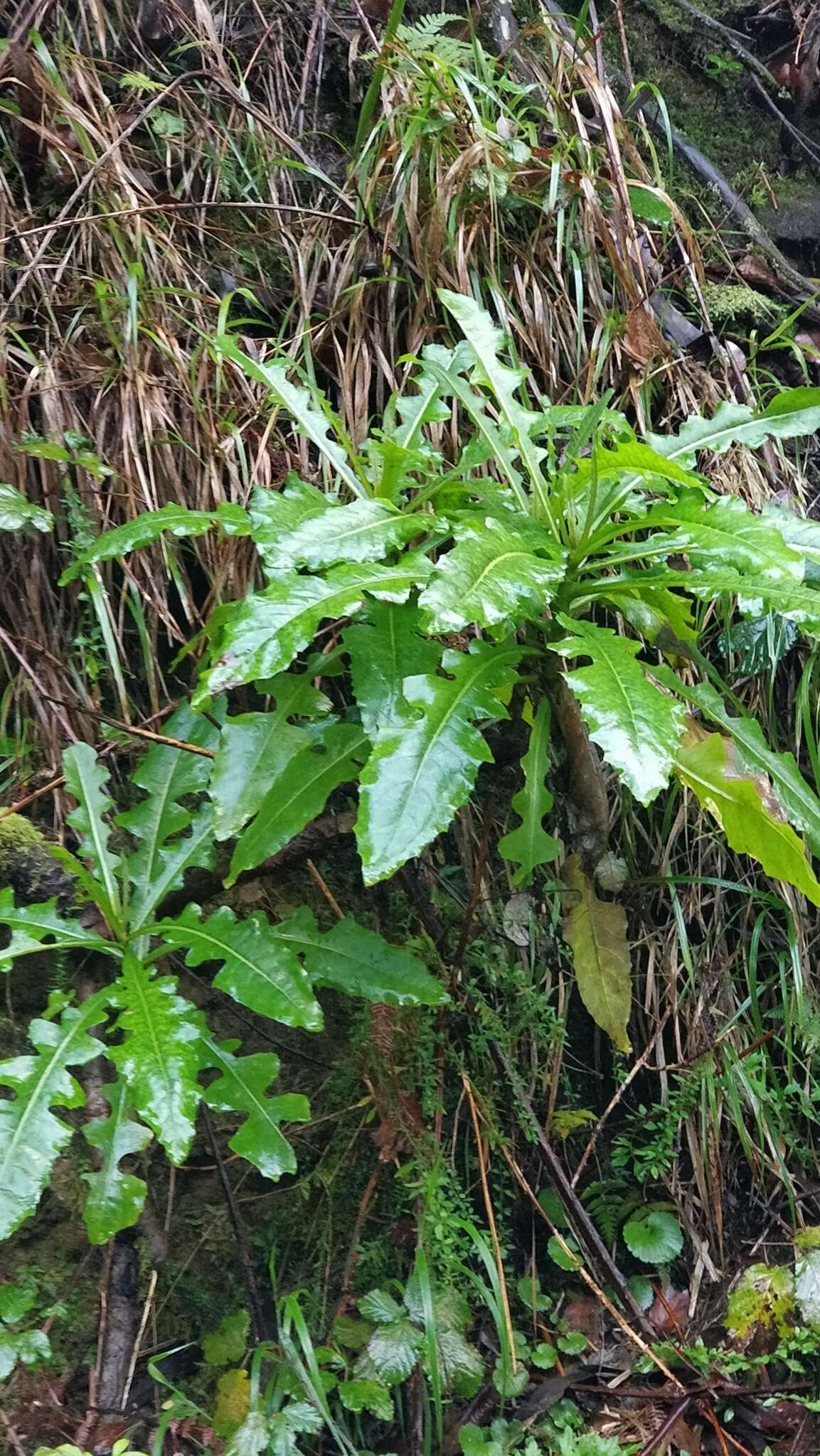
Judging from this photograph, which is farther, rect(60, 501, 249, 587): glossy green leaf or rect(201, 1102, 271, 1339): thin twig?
rect(201, 1102, 271, 1339): thin twig

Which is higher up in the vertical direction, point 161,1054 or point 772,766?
point 772,766

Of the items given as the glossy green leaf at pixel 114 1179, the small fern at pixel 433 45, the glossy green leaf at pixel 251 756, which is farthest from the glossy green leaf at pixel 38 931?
the small fern at pixel 433 45

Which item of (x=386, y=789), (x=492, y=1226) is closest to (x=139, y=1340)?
(x=492, y=1226)

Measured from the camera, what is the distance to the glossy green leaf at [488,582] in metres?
1.27

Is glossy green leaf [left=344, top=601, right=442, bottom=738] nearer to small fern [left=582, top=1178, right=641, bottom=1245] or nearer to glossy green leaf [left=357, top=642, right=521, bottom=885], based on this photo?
glossy green leaf [left=357, top=642, right=521, bottom=885]

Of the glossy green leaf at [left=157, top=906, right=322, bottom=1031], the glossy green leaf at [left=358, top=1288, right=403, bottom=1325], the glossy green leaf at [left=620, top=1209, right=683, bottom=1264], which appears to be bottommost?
the glossy green leaf at [left=620, top=1209, right=683, bottom=1264]

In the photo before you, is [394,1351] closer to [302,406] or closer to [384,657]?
[384,657]

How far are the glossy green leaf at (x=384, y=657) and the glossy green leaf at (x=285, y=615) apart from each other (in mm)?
98

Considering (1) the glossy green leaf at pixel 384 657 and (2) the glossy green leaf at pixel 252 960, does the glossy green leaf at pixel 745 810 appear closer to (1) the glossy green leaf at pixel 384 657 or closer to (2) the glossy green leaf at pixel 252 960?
(1) the glossy green leaf at pixel 384 657

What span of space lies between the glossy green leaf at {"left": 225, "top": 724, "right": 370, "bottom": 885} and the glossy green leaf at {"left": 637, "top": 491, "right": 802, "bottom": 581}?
0.60 m

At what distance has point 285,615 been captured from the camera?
4.44 ft

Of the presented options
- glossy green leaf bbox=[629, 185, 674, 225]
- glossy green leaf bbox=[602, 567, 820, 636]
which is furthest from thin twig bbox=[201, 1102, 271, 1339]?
glossy green leaf bbox=[629, 185, 674, 225]

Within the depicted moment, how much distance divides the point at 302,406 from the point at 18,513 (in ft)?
1.83

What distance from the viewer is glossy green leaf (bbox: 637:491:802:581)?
146 cm
